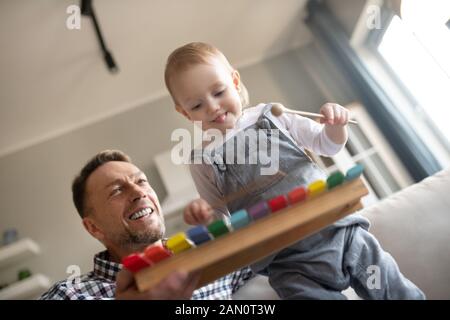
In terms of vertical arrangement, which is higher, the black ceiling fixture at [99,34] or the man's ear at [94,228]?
the black ceiling fixture at [99,34]

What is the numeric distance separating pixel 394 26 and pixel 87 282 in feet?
5.83

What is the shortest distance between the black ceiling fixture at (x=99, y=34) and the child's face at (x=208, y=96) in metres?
1.18

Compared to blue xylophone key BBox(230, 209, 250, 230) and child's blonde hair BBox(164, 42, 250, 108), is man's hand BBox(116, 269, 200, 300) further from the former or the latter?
child's blonde hair BBox(164, 42, 250, 108)

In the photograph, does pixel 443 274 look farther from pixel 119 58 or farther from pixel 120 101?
pixel 120 101

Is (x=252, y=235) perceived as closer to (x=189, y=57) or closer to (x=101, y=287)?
(x=189, y=57)

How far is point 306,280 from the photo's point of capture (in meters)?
0.52

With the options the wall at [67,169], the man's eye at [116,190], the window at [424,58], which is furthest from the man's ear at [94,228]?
the wall at [67,169]

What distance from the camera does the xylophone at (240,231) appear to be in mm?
387

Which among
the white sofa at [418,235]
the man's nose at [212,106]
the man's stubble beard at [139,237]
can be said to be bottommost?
the white sofa at [418,235]

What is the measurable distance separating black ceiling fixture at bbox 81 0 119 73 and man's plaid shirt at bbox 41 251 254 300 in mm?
1118

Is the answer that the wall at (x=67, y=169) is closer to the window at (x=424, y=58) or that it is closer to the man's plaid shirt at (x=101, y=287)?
the window at (x=424, y=58)

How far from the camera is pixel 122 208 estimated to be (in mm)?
796

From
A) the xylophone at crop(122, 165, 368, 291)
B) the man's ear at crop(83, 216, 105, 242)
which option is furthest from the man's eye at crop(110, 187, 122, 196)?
the xylophone at crop(122, 165, 368, 291)
